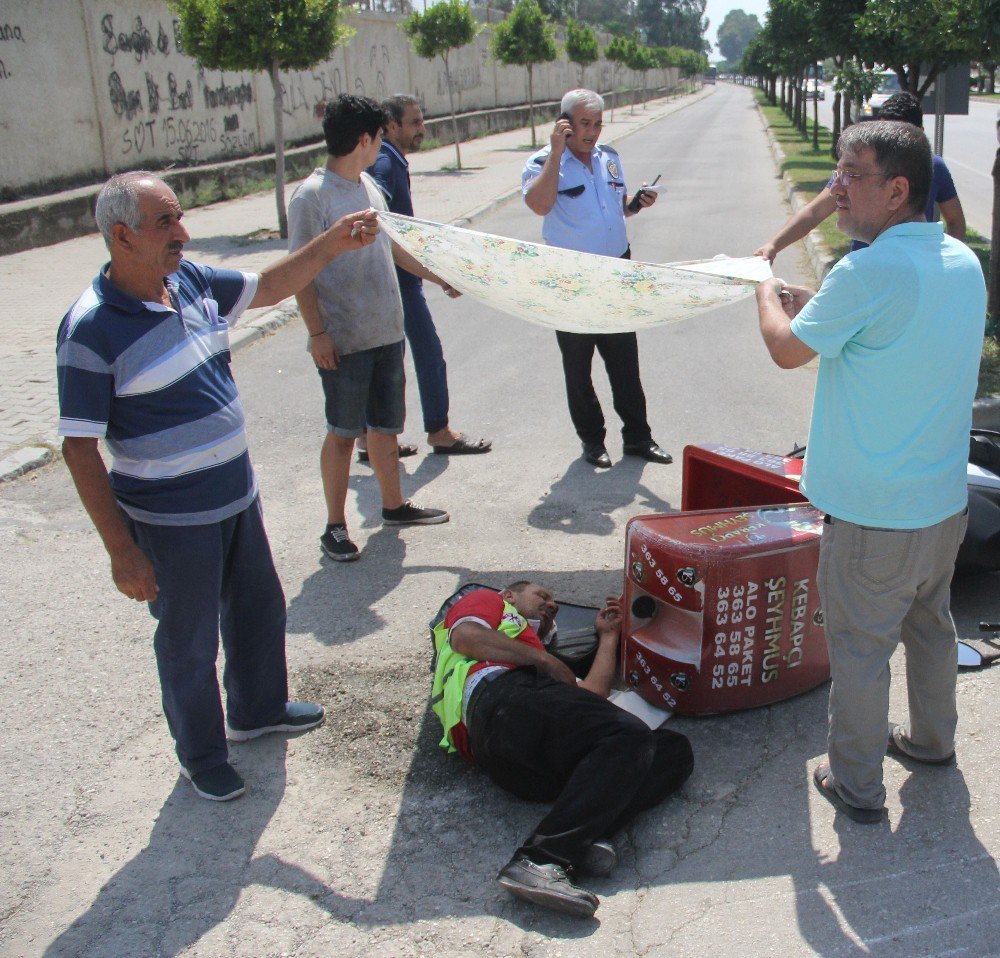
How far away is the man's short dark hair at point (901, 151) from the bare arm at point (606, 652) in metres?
1.75

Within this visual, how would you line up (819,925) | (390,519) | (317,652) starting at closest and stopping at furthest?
(819,925)
(317,652)
(390,519)

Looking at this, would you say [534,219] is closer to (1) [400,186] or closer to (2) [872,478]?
(1) [400,186]

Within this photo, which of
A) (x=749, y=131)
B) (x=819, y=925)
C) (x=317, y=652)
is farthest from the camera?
(x=749, y=131)

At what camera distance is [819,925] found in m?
2.61

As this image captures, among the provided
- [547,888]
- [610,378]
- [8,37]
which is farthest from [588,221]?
[8,37]

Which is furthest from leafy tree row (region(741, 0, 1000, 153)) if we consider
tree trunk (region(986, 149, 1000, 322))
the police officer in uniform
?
the police officer in uniform

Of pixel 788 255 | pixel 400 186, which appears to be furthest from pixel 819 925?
pixel 788 255

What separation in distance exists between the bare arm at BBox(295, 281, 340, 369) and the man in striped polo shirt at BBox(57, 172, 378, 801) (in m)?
1.04

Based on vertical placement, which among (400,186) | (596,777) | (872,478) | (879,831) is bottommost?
→ (879,831)

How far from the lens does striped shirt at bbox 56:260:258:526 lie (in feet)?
9.22

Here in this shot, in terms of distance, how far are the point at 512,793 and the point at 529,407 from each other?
4259mm

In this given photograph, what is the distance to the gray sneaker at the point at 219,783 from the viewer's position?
3221mm

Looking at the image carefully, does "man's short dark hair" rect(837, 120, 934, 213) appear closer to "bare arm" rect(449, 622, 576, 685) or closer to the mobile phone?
"bare arm" rect(449, 622, 576, 685)

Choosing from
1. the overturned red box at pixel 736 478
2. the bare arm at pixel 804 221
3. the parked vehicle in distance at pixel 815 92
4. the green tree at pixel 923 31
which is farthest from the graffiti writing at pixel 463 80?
the overturned red box at pixel 736 478
